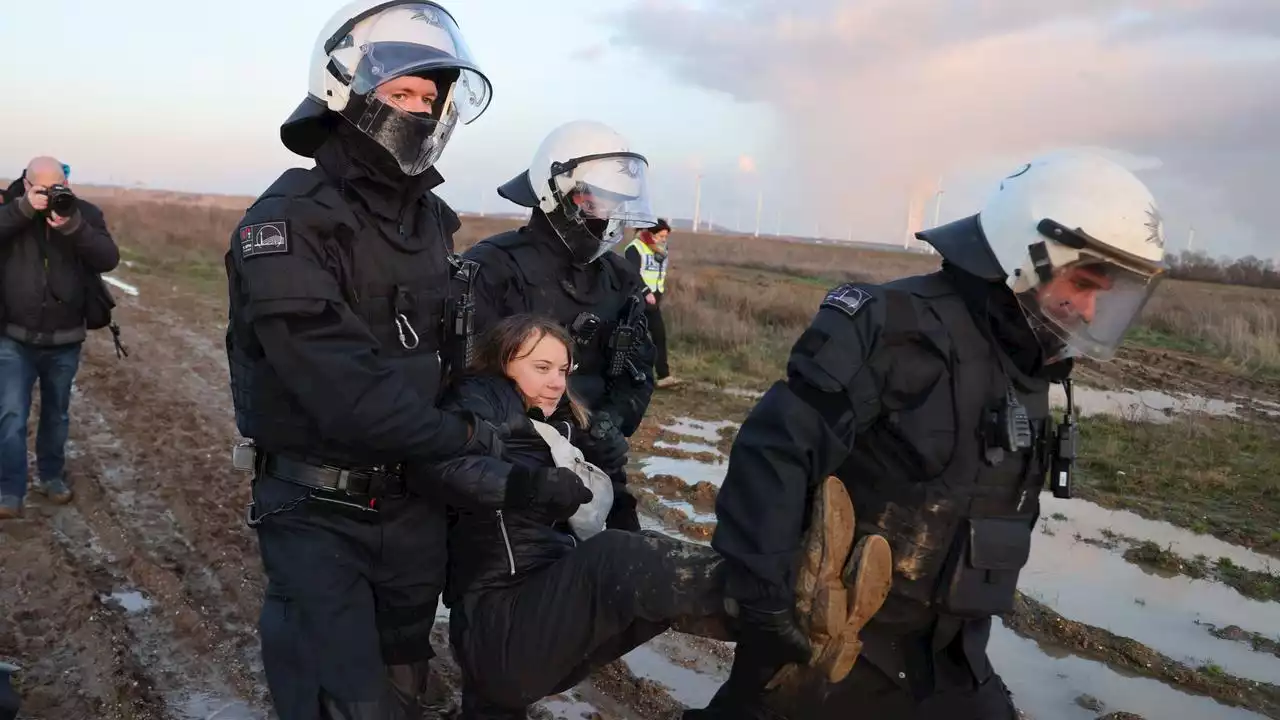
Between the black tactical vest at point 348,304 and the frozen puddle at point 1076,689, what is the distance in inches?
120

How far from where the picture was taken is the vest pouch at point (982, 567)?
2.46 meters

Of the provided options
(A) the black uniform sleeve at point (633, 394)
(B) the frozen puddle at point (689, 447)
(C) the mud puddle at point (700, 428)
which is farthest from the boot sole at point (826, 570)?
(C) the mud puddle at point (700, 428)

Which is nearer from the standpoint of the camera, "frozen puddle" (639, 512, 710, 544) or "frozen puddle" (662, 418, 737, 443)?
"frozen puddle" (639, 512, 710, 544)

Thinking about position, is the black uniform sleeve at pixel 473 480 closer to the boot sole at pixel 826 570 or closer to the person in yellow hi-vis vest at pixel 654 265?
the boot sole at pixel 826 570

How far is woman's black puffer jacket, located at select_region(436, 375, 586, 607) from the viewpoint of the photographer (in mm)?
2723

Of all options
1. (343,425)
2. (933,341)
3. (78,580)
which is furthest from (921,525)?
(78,580)

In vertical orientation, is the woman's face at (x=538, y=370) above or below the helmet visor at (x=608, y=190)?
below

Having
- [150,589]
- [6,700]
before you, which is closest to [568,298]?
[6,700]

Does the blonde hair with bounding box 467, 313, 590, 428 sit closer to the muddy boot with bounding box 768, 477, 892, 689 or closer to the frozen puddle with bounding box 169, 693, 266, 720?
the muddy boot with bounding box 768, 477, 892, 689

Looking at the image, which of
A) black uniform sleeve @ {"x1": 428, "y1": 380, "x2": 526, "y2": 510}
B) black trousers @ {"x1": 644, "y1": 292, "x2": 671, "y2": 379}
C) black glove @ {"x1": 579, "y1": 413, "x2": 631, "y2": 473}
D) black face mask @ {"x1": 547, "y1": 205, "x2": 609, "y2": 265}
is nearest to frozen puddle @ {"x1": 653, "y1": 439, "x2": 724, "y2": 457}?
black trousers @ {"x1": 644, "y1": 292, "x2": 671, "y2": 379}

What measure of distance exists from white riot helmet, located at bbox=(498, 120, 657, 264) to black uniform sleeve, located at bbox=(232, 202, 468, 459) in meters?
1.58

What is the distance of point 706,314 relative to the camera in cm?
1449

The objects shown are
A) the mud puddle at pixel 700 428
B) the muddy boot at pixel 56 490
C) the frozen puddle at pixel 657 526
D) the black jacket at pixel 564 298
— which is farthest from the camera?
the mud puddle at pixel 700 428

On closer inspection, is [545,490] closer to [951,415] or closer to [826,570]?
[826,570]
